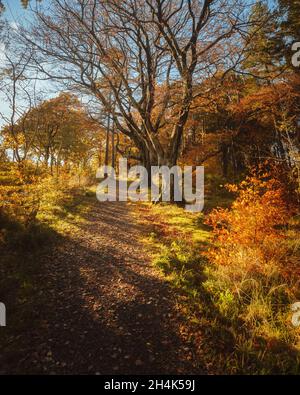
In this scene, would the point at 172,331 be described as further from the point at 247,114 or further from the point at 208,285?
the point at 247,114

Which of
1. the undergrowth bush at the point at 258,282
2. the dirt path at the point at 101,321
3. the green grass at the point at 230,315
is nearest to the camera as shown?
the dirt path at the point at 101,321

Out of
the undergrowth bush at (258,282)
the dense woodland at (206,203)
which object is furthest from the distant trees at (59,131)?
the undergrowth bush at (258,282)

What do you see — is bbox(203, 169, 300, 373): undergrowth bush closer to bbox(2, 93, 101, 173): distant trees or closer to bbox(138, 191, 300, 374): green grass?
bbox(138, 191, 300, 374): green grass

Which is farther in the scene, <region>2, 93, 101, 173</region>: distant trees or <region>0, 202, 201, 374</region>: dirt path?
<region>2, 93, 101, 173</region>: distant trees

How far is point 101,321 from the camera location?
390cm

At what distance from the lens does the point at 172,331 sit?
3.80m

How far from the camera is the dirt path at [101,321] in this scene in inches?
125

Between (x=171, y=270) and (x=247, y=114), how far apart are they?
49.4ft

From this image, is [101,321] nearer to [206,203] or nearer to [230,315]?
[230,315]

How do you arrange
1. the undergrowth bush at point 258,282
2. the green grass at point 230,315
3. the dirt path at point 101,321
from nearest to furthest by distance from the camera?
the dirt path at point 101,321 → the green grass at point 230,315 → the undergrowth bush at point 258,282

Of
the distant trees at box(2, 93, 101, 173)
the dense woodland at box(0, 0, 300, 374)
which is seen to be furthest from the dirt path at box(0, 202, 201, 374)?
the distant trees at box(2, 93, 101, 173)

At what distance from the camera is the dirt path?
10.4 feet

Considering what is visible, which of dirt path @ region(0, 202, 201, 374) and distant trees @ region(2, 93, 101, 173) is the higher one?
distant trees @ region(2, 93, 101, 173)

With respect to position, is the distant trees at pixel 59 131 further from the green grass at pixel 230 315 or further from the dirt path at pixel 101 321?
the green grass at pixel 230 315
